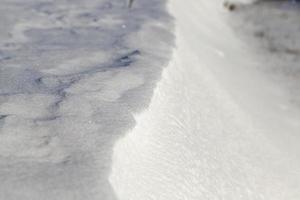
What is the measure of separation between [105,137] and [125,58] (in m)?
0.68

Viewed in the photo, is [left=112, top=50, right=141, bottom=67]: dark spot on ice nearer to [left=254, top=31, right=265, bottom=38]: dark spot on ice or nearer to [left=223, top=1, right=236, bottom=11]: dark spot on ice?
[left=254, top=31, right=265, bottom=38]: dark spot on ice

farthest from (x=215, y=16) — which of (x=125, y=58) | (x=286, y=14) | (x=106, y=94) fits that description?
(x=106, y=94)

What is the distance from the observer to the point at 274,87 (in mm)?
2965

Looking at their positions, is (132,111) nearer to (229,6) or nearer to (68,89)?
(68,89)

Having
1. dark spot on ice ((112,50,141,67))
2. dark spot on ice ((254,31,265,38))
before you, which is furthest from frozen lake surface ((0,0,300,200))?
dark spot on ice ((254,31,265,38))

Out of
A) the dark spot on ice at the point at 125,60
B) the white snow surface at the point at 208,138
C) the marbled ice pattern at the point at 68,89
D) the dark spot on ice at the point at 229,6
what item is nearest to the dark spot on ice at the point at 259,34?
the dark spot on ice at the point at 229,6

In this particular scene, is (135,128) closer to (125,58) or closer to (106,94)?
(106,94)

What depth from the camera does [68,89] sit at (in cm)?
160

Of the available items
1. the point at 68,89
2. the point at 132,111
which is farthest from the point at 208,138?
the point at 68,89

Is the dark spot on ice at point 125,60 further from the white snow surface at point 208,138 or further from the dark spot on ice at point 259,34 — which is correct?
the dark spot on ice at point 259,34

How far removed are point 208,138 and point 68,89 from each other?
1.64ft

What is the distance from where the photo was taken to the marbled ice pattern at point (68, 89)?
3.76 feet

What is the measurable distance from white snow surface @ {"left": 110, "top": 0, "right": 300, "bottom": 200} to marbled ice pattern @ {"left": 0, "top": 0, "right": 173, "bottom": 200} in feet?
0.19

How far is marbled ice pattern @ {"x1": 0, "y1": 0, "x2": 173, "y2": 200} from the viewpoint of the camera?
3.76 feet
